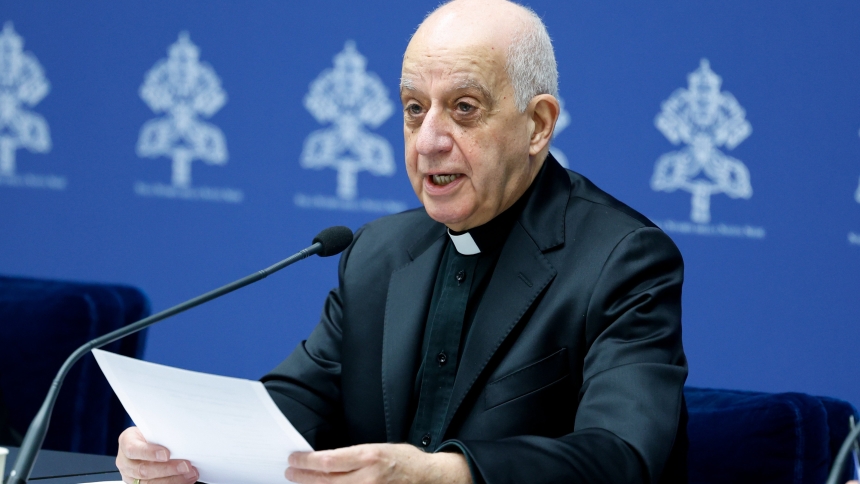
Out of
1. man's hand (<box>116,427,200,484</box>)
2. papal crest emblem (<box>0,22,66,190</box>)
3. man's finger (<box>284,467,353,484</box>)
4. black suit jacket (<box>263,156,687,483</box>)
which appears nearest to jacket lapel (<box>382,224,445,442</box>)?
black suit jacket (<box>263,156,687,483</box>)

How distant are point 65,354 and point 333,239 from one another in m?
1.07

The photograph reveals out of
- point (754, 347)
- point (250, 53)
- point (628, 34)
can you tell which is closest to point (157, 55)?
point (250, 53)

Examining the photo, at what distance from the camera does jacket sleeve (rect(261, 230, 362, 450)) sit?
1965mm

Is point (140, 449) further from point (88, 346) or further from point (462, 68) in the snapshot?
point (462, 68)

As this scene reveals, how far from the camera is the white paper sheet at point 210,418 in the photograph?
1.24m

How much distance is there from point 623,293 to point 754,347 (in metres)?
1.03

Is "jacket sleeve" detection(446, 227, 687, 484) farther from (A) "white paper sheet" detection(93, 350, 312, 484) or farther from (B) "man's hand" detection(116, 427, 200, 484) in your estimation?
(B) "man's hand" detection(116, 427, 200, 484)

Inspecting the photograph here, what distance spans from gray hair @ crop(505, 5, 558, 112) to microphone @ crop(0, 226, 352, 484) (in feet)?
1.36

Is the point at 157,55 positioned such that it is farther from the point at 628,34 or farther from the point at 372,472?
the point at 372,472

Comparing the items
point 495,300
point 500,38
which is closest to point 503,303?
point 495,300

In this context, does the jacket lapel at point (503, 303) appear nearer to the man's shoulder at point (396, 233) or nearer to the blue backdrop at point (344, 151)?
the man's shoulder at point (396, 233)

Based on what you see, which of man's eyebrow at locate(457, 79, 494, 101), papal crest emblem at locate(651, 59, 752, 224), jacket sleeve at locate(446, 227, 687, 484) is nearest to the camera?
jacket sleeve at locate(446, 227, 687, 484)

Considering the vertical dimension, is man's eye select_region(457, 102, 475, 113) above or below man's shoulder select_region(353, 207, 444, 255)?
above

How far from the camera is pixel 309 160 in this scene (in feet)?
10.4
